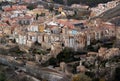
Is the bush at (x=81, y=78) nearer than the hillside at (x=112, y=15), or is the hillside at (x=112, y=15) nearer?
the bush at (x=81, y=78)

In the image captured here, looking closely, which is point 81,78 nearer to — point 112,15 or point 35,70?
point 35,70

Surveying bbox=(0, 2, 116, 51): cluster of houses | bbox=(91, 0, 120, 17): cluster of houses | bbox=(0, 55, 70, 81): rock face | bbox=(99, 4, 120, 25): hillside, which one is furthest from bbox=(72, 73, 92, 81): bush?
bbox=(91, 0, 120, 17): cluster of houses

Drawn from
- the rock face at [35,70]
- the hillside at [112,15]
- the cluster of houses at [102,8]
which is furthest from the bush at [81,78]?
the cluster of houses at [102,8]

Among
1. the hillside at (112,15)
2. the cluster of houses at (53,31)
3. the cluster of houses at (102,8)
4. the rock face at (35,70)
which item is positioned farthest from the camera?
the cluster of houses at (102,8)

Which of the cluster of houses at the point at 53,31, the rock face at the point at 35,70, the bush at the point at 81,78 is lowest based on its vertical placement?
the rock face at the point at 35,70

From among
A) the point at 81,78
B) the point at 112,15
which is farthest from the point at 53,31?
the point at 81,78

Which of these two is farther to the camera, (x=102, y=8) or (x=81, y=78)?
(x=102, y=8)

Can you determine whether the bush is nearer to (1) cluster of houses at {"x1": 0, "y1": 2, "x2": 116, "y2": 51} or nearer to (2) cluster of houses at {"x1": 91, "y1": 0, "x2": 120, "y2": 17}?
(1) cluster of houses at {"x1": 0, "y1": 2, "x2": 116, "y2": 51}

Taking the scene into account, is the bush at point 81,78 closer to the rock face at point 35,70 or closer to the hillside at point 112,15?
the rock face at point 35,70

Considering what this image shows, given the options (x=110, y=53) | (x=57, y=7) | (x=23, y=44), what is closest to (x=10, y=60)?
(x=23, y=44)
